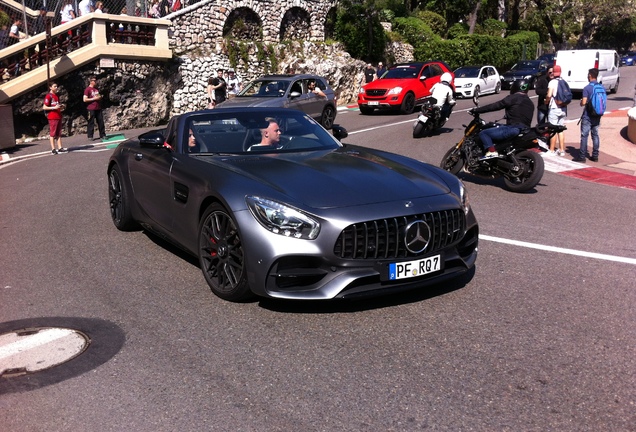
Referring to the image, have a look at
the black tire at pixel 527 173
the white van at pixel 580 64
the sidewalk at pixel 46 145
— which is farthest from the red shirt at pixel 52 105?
the white van at pixel 580 64

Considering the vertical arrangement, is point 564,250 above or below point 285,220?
below

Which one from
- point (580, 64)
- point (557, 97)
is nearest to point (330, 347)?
point (557, 97)

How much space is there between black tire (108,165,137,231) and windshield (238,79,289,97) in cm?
1263

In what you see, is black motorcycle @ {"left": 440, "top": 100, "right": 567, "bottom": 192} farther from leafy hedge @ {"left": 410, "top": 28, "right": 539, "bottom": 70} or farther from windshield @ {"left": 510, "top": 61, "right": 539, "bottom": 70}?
leafy hedge @ {"left": 410, "top": 28, "right": 539, "bottom": 70}

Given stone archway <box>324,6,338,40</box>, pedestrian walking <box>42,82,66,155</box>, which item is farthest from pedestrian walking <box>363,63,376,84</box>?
pedestrian walking <box>42,82,66,155</box>

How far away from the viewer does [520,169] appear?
10.7 meters

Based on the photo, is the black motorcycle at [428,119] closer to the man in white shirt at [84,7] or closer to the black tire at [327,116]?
the black tire at [327,116]

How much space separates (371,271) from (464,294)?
3.68 feet

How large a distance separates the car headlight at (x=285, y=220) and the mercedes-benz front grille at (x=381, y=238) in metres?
0.23

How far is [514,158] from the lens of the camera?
35.2 feet

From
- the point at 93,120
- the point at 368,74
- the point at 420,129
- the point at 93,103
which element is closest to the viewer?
the point at 420,129

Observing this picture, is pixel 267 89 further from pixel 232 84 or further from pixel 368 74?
pixel 368 74

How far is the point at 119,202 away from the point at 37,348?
3475 millimetres

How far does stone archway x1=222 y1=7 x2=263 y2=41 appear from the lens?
102 feet
